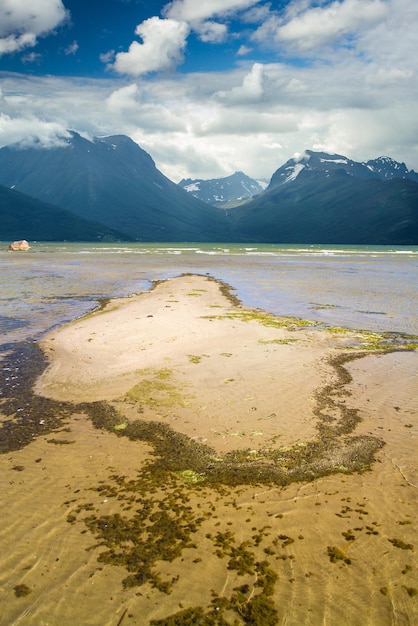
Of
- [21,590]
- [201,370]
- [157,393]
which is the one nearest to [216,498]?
[21,590]

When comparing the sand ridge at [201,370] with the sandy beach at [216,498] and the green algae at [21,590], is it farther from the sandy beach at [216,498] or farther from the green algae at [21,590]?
the green algae at [21,590]

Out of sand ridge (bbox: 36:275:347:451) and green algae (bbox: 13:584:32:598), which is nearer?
green algae (bbox: 13:584:32:598)

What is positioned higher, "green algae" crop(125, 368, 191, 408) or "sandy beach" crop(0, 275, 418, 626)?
"green algae" crop(125, 368, 191, 408)

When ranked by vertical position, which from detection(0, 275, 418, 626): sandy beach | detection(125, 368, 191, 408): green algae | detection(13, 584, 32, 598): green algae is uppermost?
detection(125, 368, 191, 408): green algae

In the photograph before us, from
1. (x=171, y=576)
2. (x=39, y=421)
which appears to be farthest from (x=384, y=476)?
(x=39, y=421)

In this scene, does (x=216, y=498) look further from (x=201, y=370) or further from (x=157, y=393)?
(x=201, y=370)

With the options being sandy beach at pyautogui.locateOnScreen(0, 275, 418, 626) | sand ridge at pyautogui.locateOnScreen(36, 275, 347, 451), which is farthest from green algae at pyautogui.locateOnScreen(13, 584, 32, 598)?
Result: sand ridge at pyautogui.locateOnScreen(36, 275, 347, 451)

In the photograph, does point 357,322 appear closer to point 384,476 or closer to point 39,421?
point 384,476

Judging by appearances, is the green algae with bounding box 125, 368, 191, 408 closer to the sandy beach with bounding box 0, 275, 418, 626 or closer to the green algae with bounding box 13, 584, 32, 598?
the sandy beach with bounding box 0, 275, 418, 626

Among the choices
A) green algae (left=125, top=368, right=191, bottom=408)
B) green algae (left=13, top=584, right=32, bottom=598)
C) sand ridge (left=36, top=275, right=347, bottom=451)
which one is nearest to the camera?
green algae (left=13, top=584, right=32, bottom=598)

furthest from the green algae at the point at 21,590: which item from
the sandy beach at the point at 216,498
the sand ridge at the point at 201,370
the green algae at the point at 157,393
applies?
the green algae at the point at 157,393
